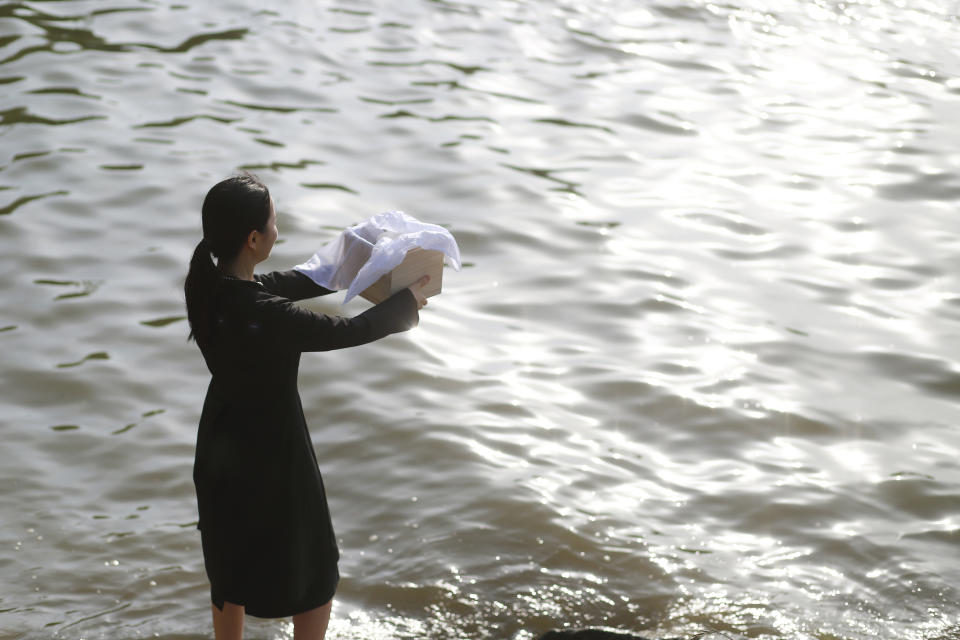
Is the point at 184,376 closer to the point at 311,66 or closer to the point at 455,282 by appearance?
the point at 455,282

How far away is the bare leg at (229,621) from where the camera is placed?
348 centimetres

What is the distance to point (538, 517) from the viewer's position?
→ 5148mm

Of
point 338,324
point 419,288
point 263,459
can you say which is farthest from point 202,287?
point 419,288

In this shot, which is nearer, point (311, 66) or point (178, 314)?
point (178, 314)

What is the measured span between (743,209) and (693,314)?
169cm

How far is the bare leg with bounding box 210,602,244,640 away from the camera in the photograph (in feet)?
11.4

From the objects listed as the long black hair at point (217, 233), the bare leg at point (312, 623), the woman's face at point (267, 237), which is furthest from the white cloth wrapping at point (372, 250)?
the bare leg at point (312, 623)

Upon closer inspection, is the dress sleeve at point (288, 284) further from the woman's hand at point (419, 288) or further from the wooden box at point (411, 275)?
the woman's hand at point (419, 288)

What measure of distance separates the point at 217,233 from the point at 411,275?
0.56 m

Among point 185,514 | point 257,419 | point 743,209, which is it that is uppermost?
point 257,419

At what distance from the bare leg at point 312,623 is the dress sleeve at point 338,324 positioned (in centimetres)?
82

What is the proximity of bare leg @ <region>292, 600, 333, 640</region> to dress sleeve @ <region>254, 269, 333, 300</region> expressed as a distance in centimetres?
94

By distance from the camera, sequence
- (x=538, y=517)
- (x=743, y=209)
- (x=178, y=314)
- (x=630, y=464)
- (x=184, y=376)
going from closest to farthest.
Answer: (x=538, y=517), (x=630, y=464), (x=184, y=376), (x=178, y=314), (x=743, y=209)

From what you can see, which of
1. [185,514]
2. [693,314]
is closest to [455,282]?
[693,314]
